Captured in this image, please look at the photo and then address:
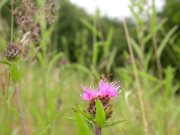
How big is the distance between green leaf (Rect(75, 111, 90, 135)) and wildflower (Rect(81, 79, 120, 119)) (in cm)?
3

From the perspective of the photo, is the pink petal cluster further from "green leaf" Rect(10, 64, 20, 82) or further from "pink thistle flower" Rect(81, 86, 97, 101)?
"green leaf" Rect(10, 64, 20, 82)

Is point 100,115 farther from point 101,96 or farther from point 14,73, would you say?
point 14,73

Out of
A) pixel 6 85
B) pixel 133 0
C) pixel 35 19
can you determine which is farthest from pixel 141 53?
pixel 6 85

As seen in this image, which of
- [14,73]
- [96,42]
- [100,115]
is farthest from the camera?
[96,42]

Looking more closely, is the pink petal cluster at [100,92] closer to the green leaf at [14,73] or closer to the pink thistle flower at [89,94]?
the pink thistle flower at [89,94]

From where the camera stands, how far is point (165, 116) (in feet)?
5.15

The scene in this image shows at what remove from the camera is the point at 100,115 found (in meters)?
0.58

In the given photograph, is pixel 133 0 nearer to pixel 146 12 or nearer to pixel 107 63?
pixel 146 12

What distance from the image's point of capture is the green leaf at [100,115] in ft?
1.87

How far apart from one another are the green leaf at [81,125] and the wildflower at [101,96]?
0.03 metres

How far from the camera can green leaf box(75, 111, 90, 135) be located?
0.58m

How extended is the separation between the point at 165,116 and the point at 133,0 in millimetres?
→ 472

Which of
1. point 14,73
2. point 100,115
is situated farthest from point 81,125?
point 14,73

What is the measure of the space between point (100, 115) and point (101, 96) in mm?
49
